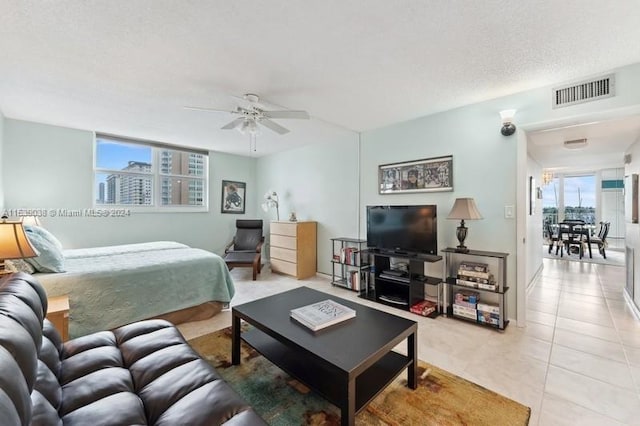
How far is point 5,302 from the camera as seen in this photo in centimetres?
112

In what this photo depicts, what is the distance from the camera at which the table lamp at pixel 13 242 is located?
1720 mm

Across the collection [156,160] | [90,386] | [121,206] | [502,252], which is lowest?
[90,386]

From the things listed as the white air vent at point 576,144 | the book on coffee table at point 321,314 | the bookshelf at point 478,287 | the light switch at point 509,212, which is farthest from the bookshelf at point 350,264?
the white air vent at point 576,144

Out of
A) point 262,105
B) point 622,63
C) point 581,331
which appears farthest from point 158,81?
point 581,331

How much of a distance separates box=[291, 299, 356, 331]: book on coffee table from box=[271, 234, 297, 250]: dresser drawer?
2619 millimetres

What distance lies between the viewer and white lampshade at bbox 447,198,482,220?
9.37ft

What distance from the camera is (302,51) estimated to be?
6.83 feet

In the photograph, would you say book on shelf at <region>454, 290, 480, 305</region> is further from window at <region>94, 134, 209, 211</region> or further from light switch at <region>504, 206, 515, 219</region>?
window at <region>94, 134, 209, 211</region>

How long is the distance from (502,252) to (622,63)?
185cm

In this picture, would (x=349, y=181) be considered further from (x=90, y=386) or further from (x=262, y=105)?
(x=90, y=386)

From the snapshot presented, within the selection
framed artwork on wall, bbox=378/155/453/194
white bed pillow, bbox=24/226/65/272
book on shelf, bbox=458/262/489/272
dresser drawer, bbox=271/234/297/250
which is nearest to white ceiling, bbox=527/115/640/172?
framed artwork on wall, bbox=378/155/453/194

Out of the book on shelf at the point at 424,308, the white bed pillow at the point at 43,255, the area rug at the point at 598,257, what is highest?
the white bed pillow at the point at 43,255

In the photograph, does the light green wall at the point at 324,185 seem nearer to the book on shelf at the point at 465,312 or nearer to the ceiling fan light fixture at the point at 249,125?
the ceiling fan light fixture at the point at 249,125

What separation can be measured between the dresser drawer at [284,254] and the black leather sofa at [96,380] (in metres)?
3.07
